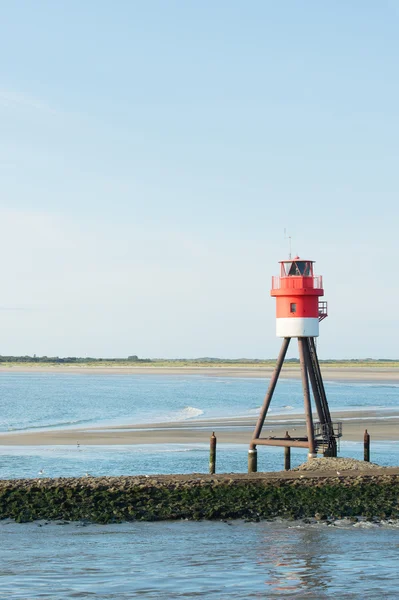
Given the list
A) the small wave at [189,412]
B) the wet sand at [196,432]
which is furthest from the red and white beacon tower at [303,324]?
the small wave at [189,412]

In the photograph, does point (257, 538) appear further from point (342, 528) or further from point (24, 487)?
point (24, 487)

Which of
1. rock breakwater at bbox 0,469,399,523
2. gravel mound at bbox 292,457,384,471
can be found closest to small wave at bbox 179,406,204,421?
gravel mound at bbox 292,457,384,471

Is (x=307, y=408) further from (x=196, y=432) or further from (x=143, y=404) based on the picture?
Result: (x=143, y=404)

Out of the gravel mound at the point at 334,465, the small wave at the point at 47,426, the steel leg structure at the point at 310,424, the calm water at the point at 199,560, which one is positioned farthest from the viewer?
the small wave at the point at 47,426

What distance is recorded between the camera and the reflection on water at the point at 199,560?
53.1ft

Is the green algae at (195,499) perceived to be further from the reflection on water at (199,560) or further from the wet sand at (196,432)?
the wet sand at (196,432)

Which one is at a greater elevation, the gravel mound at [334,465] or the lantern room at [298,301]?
the lantern room at [298,301]

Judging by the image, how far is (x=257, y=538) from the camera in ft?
66.3

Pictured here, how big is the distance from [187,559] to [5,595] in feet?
14.2

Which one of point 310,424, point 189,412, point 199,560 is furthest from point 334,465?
point 189,412

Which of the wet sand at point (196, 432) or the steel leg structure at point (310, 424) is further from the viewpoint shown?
the wet sand at point (196, 432)

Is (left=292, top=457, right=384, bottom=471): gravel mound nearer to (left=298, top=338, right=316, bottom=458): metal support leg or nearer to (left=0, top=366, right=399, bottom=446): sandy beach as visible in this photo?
(left=298, top=338, right=316, bottom=458): metal support leg

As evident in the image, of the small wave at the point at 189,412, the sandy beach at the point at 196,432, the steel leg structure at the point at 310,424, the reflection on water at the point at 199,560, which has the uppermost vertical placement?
the steel leg structure at the point at 310,424

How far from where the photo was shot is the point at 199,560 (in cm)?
1838
